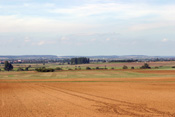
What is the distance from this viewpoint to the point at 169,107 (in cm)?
2148

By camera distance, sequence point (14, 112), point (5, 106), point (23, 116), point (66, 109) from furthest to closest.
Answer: point (5, 106) → point (66, 109) → point (14, 112) → point (23, 116)

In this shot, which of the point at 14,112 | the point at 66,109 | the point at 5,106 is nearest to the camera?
the point at 14,112

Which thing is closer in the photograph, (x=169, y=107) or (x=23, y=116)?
(x=23, y=116)

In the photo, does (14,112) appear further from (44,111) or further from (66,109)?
(66,109)

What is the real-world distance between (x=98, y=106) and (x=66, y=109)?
2845mm

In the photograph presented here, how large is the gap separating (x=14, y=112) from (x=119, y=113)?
796 cm

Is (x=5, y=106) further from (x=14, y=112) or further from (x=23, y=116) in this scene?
(x=23, y=116)

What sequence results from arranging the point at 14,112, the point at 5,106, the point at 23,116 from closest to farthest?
the point at 23,116 < the point at 14,112 < the point at 5,106

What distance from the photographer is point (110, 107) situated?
71.2ft

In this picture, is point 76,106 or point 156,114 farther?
point 76,106

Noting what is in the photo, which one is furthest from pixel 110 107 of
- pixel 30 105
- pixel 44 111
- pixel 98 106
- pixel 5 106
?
pixel 5 106

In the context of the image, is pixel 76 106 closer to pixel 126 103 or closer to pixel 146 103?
pixel 126 103

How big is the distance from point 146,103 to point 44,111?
9.27 m

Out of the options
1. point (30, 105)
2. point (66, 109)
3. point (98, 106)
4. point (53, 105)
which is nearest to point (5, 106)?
point (30, 105)
